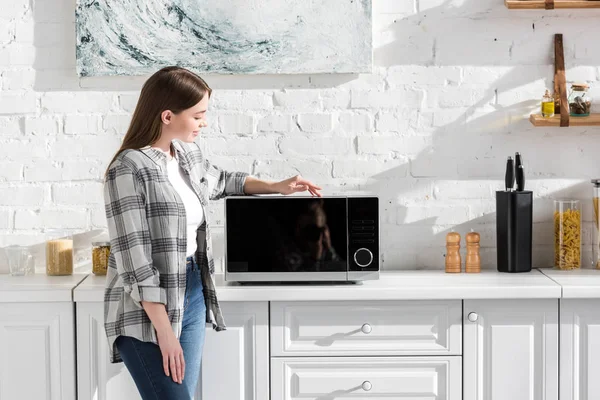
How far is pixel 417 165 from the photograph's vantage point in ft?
8.52

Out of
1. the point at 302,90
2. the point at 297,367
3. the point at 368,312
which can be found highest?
the point at 302,90

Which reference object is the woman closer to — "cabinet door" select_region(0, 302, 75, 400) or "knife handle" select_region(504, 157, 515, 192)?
"cabinet door" select_region(0, 302, 75, 400)

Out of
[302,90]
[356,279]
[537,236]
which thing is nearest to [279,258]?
[356,279]

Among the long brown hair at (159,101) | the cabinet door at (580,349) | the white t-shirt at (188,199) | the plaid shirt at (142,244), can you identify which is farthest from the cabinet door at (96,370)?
the cabinet door at (580,349)

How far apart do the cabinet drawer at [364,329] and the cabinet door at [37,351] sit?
1.84 feet

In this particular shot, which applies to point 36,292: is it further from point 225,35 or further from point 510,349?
point 510,349

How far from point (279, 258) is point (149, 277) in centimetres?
53

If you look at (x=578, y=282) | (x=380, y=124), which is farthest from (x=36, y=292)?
(x=578, y=282)

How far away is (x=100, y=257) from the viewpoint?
248 cm

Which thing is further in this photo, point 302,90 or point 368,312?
point 302,90

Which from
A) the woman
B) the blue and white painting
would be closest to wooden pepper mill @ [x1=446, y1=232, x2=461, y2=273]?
the blue and white painting

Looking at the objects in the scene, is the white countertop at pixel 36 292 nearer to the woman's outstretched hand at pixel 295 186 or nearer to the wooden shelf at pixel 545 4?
the woman's outstretched hand at pixel 295 186

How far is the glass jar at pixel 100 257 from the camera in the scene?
2479mm

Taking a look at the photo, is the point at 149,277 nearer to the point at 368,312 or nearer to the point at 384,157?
the point at 368,312
